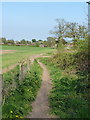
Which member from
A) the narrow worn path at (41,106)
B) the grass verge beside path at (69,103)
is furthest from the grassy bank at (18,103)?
the grass verge beside path at (69,103)

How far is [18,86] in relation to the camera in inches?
252

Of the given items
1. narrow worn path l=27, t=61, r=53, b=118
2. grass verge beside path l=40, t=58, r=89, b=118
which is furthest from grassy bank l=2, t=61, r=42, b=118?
grass verge beside path l=40, t=58, r=89, b=118

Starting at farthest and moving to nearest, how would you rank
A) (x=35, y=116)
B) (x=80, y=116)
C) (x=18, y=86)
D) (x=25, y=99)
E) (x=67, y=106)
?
(x=18, y=86)
(x=25, y=99)
(x=67, y=106)
(x=35, y=116)
(x=80, y=116)

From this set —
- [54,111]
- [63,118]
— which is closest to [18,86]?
[54,111]

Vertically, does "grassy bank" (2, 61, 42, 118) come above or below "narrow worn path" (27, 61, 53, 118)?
above

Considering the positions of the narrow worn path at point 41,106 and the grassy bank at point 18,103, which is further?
the narrow worn path at point 41,106

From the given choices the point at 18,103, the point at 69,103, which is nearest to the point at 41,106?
the point at 18,103

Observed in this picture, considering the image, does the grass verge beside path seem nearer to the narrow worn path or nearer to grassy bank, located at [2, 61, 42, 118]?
the narrow worn path

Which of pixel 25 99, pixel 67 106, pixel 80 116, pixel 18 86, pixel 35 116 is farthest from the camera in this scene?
pixel 18 86

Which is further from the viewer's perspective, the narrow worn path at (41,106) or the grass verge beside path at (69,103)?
the narrow worn path at (41,106)

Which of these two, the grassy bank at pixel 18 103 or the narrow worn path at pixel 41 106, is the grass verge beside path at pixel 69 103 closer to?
the narrow worn path at pixel 41 106

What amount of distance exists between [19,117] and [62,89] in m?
2.64

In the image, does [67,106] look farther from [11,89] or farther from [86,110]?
[11,89]

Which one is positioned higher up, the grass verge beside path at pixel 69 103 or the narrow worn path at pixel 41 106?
the grass verge beside path at pixel 69 103
